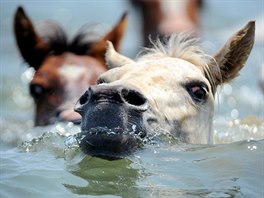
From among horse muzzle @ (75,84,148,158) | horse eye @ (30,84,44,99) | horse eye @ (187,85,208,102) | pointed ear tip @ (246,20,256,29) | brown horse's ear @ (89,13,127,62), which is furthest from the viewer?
brown horse's ear @ (89,13,127,62)

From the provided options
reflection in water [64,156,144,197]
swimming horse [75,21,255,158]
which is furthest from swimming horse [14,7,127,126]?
reflection in water [64,156,144,197]

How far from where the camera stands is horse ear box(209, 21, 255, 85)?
640cm

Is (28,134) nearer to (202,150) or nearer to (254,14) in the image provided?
(202,150)

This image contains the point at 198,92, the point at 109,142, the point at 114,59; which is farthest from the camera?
the point at 114,59

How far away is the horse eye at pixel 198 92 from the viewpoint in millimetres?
6004

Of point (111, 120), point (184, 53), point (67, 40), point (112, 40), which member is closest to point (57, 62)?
point (67, 40)

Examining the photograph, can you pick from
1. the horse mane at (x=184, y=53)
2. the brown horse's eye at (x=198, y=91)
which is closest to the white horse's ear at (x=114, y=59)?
the horse mane at (x=184, y=53)

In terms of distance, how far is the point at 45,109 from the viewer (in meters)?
9.14

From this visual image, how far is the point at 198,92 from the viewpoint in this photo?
605 cm

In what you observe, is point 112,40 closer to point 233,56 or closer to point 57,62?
point 57,62

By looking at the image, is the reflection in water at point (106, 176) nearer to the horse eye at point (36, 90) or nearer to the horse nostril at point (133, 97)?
the horse nostril at point (133, 97)

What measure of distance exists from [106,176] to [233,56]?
5.35ft

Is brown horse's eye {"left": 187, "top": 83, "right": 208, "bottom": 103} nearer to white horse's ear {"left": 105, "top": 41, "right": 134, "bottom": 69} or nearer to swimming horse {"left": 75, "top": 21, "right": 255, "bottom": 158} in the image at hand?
swimming horse {"left": 75, "top": 21, "right": 255, "bottom": 158}

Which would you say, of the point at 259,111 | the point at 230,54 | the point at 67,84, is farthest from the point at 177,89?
the point at 259,111
